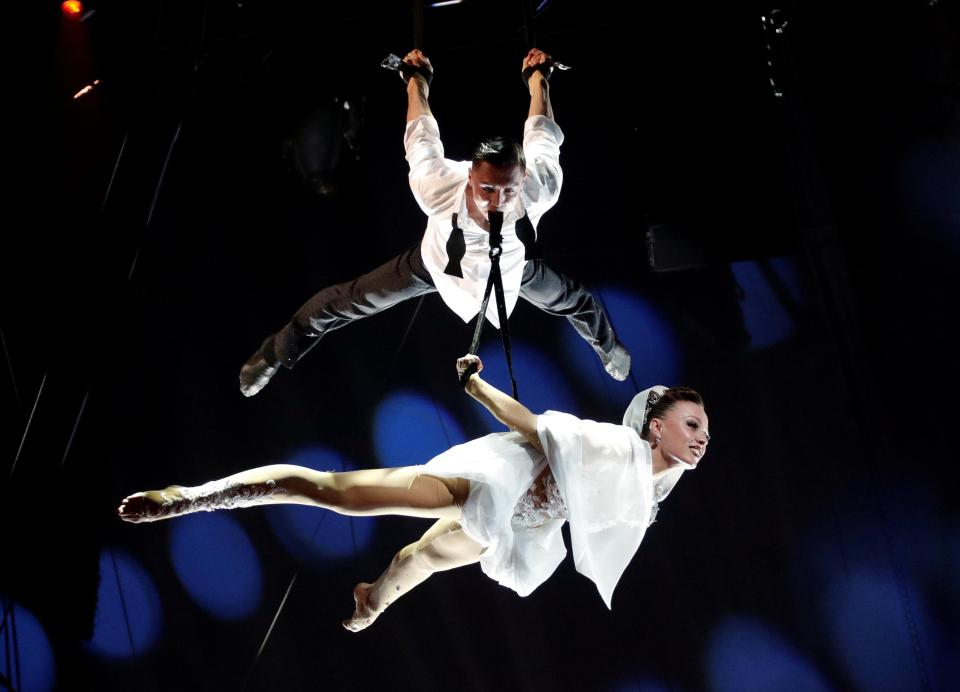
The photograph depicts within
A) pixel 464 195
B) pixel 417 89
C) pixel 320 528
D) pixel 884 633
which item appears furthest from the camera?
pixel 320 528

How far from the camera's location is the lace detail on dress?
2729 millimetres

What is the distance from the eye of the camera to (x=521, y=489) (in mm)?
2598

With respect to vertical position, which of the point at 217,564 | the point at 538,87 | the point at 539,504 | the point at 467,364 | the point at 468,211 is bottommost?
the point at 217,564

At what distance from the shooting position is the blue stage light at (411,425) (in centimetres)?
417

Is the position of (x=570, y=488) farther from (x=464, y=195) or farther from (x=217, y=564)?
(x=217, y=564)

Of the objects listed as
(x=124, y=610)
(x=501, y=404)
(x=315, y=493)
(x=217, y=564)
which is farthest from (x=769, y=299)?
(x=124, y=610)

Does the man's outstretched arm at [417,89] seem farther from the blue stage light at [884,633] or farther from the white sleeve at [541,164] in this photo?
the blue stage light at [884,633]

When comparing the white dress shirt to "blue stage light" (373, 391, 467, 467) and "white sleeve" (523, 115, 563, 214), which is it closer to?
"white sleeve" (523, 115, 563, 214)

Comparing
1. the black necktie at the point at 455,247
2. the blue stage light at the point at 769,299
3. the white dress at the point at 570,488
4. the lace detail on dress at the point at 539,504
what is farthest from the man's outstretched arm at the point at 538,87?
the blue stage light at the point at 769,299

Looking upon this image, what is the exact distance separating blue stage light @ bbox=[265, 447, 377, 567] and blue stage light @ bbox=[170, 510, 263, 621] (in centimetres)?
19

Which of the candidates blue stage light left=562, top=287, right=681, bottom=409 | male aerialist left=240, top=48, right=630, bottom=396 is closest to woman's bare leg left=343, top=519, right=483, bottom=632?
male aerialist left=240, top=48, right=630, bottom=396

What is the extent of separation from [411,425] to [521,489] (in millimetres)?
1643

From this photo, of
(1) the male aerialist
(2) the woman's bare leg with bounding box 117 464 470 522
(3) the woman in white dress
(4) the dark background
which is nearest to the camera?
(2) the woman's bare leg with bounding box 117 464 470 522

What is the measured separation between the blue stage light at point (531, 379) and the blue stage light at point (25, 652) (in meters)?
2.37
